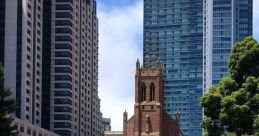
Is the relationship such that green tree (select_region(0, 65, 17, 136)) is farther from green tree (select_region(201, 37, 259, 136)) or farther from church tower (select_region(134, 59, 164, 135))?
church tower (select_region(134, 59, 164, 135))

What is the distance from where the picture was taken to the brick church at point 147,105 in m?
155

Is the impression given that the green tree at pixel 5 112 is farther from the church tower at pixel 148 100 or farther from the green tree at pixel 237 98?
the church tower at pixel 148 100

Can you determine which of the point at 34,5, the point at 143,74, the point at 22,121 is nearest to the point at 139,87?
the point at 143,74

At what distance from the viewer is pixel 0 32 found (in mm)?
186250

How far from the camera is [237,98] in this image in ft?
137

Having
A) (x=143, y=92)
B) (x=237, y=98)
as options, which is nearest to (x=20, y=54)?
(x=143, y=92)

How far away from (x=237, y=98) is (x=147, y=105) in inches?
4568

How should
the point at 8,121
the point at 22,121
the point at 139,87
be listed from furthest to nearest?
the point at 22,121
the point at 139,87
the point at 8,121

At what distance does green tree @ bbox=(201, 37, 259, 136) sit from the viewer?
41.8m

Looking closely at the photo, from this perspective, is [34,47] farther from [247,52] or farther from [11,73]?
[247,52]

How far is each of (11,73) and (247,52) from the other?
145m

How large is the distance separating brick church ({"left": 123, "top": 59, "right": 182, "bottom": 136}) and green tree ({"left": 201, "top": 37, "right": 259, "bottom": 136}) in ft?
364

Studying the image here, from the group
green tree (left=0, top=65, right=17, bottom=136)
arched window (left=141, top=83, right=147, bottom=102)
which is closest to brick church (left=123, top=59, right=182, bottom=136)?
arched window (left=141, top=83, right=147, bottom=102)

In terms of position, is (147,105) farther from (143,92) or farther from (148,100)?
(143,92)
